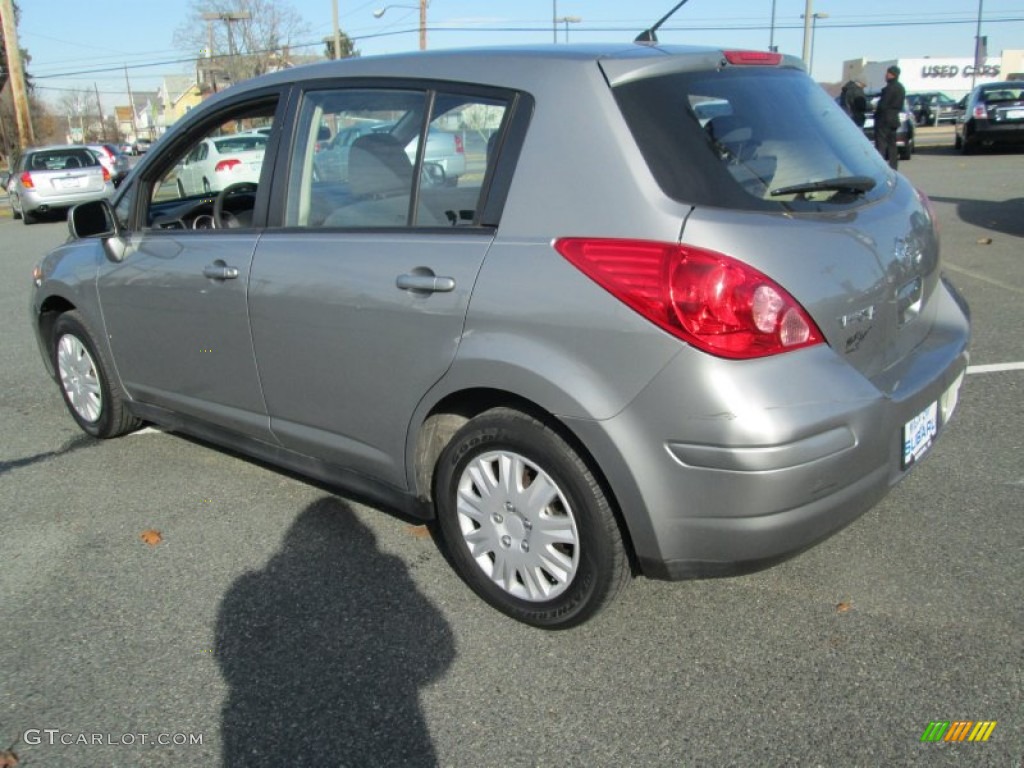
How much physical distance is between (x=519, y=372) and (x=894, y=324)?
1.18 meters

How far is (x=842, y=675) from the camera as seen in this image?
254cm

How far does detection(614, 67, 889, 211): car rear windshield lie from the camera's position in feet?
8.11

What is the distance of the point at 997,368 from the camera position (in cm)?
517

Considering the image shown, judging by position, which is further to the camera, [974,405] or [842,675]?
[974,405]

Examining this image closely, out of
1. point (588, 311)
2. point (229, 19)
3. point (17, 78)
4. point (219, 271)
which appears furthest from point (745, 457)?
point (229, 19)

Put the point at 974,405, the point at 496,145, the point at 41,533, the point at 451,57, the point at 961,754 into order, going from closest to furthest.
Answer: the point at 961,754, the point at 496,145, the point at 451,57, the point at 41,533, the point at 974,405

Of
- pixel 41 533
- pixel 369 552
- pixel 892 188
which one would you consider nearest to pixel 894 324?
pixel 892 188

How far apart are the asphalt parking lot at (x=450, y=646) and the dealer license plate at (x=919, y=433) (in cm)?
51

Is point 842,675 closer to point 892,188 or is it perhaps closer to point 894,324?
point 894,324

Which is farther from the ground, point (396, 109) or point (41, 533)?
point (396, 109)

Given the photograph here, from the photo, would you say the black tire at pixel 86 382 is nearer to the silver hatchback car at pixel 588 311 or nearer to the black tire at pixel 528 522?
the silver hatchback car at pixel 588 311

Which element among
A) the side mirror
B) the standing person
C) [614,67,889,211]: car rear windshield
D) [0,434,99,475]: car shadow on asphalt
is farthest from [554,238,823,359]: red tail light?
the standing person

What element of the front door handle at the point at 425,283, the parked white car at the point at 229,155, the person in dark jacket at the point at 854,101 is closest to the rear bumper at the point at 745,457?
the front door handle at the point at 425,283

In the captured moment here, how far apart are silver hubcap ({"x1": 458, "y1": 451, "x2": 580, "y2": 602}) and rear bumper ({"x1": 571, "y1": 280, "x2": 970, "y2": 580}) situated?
0.25 metres
